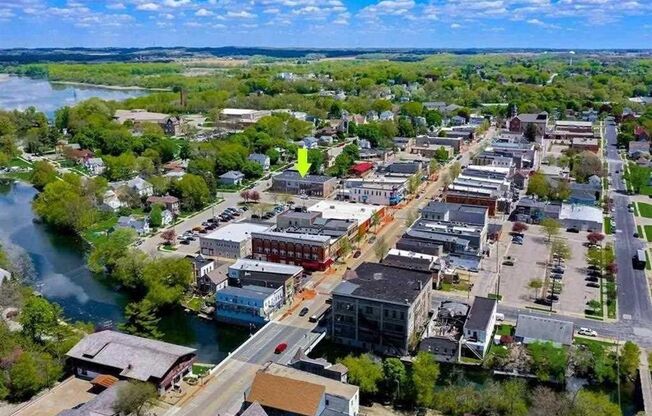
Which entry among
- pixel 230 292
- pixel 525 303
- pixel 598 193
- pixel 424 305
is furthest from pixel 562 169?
pixel 230 292

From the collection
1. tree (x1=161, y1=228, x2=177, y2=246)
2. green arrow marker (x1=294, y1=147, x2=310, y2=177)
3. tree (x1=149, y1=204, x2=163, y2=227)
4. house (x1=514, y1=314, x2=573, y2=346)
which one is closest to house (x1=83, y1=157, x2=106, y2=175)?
green arrow marker (x1=294, y1=147, x2=310, y2=177)

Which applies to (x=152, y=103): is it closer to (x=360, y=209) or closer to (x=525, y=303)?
(x=360, y=209)

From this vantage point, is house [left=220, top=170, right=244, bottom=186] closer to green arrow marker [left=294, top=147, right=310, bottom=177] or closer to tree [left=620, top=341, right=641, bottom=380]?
green arrow marker [left=294, top=147, right=310, bottom=177]

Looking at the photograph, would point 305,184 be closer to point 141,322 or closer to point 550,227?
point 550,227

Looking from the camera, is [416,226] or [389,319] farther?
[416,226]

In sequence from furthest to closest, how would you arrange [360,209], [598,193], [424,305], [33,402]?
[598,193], [360,209], [424,305], [33,402]
